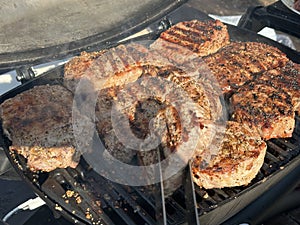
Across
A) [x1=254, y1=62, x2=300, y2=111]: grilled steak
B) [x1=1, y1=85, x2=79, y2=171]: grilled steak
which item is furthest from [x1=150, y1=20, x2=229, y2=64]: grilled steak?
[x1=1, y1=85, x2=79, y2=171]: grilled steak

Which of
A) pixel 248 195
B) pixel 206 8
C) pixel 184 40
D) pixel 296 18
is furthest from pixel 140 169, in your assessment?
pixel 206 8

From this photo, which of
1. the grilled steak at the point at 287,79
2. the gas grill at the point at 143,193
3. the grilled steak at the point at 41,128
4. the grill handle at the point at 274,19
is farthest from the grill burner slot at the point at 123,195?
the grill handle at the point at 274,19

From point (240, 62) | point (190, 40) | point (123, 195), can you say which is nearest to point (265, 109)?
point (240, 62)

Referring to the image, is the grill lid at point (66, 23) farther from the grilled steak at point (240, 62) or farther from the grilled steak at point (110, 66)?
the grilled steak at point (240, 62)

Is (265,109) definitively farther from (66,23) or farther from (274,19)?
(66,23)

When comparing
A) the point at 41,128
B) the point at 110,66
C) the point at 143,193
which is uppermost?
the point at 110,66

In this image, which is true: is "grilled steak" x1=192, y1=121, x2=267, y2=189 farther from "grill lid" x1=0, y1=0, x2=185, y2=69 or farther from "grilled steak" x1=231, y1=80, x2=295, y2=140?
"grill lid" x1=0, y1=0, x2=185, y2=69
